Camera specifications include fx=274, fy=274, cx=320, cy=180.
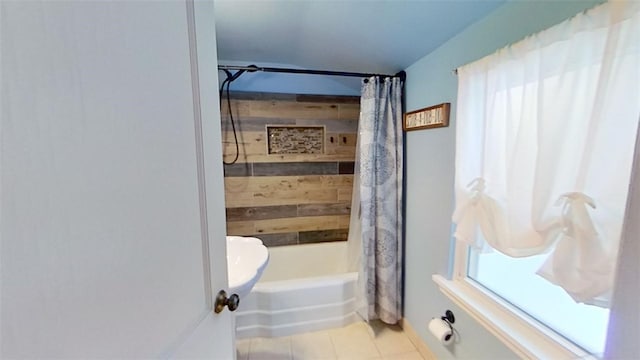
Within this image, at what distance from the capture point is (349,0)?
3.97 ft

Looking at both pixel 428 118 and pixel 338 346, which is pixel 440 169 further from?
pixel 338 346

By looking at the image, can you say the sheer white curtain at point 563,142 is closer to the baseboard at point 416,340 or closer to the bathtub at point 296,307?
the baseboard at point 416,340

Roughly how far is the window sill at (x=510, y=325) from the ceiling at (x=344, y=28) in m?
1.37

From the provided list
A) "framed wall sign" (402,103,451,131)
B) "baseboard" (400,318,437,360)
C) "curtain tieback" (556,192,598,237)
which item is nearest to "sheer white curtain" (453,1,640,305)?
"curtain tieback" (556,192,598,237)

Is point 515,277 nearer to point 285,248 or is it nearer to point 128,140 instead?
point 128,140

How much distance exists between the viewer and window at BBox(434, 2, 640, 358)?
30.8 inches

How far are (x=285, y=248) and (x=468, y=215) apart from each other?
1855 millimetres

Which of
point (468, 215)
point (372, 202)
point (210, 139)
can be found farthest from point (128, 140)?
point (372, 202)

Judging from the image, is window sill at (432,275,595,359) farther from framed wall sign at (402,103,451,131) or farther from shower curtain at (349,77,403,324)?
framed wall sign at (402,103,451,131)

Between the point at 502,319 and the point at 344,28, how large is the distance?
5.37ft

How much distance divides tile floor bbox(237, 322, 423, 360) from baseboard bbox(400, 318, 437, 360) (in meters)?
0.03

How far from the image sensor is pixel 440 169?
65.7 inches

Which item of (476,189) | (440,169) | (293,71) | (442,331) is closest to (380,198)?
(440,169)

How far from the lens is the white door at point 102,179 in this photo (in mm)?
313
